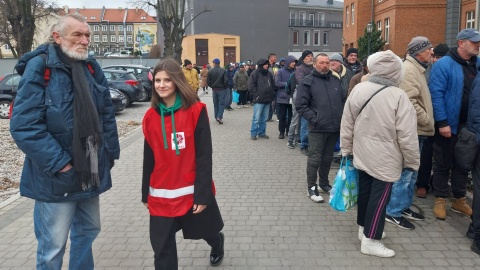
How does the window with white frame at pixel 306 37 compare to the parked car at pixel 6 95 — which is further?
the window with white frame at pixel 306 37

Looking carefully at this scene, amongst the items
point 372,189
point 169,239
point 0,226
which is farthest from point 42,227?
point 372,189

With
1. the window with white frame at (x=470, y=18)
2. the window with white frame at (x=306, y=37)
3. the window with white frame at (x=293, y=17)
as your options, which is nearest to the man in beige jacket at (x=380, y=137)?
the window with white frame at (x=470, y=18)

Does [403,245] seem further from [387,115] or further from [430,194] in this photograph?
[430,194]

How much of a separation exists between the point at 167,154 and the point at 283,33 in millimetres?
56297

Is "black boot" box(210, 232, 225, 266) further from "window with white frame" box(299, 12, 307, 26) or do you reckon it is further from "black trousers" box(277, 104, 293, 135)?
"window with white frame" box(299, 12, 307, 26)

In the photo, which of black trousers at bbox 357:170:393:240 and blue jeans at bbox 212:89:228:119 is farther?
blue jeans at bbox 212:89:228:119

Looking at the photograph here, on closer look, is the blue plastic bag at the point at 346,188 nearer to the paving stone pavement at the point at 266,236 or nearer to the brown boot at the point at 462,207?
the paving stone pavement at the point at 266,236

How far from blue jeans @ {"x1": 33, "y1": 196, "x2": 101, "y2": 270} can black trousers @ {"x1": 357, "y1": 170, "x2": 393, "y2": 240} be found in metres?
2.41

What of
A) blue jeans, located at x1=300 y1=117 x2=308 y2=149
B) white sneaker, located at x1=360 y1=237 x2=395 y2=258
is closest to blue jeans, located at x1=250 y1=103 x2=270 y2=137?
blue jeans, located at x1=300 y1=117 x2=308 y2=149

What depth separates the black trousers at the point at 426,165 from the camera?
220 inches

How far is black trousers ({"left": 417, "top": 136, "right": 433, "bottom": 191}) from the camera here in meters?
5.59

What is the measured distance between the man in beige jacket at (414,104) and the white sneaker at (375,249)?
30.9 inches

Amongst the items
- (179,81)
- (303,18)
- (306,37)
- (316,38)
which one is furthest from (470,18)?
(316,38)

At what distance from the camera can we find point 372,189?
4102 millimetres
